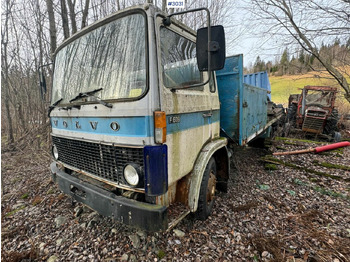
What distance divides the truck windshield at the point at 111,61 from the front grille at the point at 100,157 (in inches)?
20.2

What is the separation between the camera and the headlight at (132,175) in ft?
5.42

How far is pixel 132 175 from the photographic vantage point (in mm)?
1703

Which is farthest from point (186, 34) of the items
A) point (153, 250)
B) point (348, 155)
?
point (348, 155)

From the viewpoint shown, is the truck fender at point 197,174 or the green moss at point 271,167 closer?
the truck fender at point 197,174

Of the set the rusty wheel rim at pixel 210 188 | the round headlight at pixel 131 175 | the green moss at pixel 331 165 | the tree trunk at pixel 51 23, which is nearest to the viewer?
the round headlight at pixel 131 175

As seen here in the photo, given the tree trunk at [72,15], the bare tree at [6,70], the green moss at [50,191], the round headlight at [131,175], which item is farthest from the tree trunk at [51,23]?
the round headlight at [131,175]

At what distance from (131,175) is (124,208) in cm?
29

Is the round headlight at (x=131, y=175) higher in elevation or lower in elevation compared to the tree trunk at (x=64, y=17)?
lower

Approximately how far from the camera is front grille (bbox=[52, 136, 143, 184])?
5.63 ft

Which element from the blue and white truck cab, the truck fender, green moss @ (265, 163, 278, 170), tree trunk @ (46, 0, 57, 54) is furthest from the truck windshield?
tree trunk @ (46, 0, 57, 54)

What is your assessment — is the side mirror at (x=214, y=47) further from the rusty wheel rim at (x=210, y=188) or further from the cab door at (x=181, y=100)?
the rusty wheel rim at (x=210, y=188)

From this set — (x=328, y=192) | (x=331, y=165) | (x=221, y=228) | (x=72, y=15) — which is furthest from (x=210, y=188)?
(x=72, y=15)

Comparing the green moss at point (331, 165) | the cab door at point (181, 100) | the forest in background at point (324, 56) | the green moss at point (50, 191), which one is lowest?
the green moss at point (50, 191)

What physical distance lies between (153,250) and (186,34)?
253 centimetres
